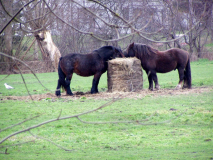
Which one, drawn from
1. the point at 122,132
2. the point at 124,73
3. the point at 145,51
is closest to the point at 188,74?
the point at 145,51

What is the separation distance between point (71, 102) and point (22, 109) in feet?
5.71

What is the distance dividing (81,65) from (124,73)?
5.55 feet

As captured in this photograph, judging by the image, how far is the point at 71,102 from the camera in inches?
403

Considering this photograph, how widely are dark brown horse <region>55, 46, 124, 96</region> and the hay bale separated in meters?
0.44

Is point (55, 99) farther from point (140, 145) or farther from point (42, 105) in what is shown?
point (140, 145)

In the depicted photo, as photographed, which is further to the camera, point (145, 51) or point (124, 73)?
point (145, 51)

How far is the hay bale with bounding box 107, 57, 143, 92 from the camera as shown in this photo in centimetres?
1156

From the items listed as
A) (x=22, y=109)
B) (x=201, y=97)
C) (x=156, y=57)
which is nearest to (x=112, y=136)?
(x=22, y=109)

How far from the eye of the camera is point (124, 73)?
456 inches

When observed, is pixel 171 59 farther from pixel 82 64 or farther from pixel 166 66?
pixel 82 64

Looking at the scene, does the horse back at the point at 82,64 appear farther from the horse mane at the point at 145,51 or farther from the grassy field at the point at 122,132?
the grassy field at the point at 122,132

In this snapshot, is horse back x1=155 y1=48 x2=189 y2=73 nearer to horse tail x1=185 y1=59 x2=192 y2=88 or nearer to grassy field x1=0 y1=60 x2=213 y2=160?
horse tail x1=185 y1=59 x2=192 y2=88

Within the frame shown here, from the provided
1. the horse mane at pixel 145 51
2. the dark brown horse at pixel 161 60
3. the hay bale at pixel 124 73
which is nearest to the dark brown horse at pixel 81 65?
the hay bale at pixel 124 73

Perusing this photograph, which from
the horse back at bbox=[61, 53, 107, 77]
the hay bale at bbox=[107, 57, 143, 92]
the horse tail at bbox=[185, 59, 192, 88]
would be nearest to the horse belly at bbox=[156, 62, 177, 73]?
the horse tail at bbox=[185, 59, 192, 88]
